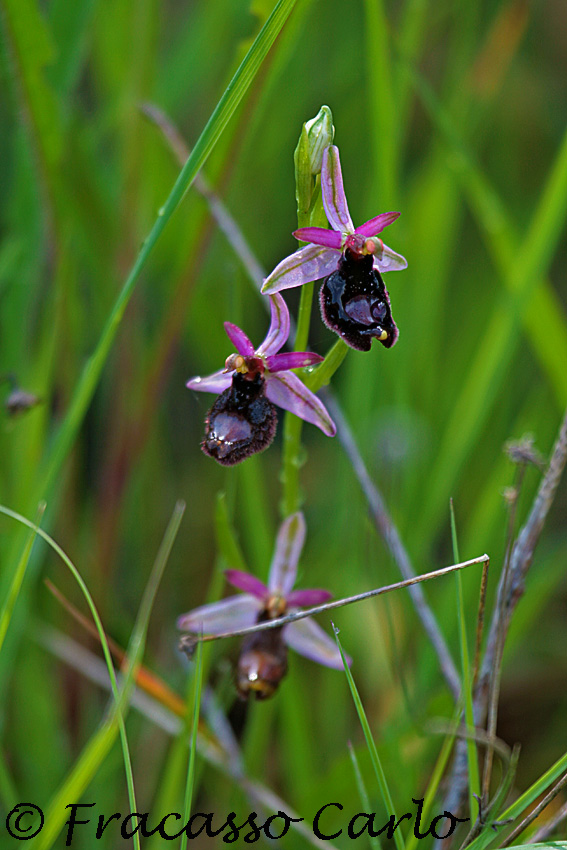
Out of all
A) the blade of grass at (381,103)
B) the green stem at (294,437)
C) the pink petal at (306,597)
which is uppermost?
the blade of grass at (381,103)

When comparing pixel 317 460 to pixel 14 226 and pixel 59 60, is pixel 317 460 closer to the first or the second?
pixel 14 226

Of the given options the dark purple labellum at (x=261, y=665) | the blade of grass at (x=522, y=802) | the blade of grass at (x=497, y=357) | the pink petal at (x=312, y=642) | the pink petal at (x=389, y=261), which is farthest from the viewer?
the blade of grass at (x=497, y=357)

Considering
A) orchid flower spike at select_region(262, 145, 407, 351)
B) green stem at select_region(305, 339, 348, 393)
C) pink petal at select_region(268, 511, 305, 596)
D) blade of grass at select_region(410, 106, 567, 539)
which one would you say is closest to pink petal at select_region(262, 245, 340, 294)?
orchid flower spike at select_region(262, 145, 407, 351)

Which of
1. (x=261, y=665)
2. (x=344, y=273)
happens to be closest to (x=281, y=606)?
(x=261, y=665)

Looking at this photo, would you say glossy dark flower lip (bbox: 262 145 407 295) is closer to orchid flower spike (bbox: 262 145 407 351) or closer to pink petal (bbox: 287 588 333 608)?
orchid flower spike (bbox: 262 145 407 351)

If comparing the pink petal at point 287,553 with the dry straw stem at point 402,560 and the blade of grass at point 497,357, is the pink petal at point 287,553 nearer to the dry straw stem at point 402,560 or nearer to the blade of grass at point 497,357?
the dry straw stem at point 402,560

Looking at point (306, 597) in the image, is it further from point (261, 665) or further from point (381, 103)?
point (381, 103)

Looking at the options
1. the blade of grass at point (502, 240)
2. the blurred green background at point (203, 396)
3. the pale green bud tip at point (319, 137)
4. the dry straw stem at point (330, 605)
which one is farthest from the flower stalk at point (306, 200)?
the blade of grass at point (502, 240)
